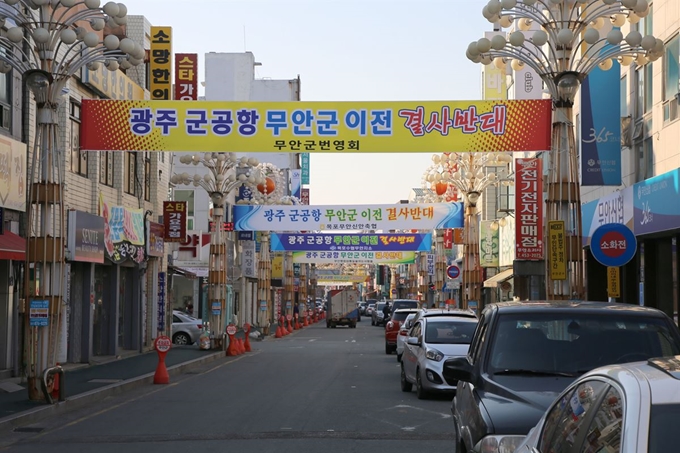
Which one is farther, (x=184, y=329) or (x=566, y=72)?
(x=184, y=329)

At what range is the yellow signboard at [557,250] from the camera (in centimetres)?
1794

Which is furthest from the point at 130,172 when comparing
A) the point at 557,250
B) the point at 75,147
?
the point at 557,250

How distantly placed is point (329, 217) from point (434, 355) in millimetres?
27679

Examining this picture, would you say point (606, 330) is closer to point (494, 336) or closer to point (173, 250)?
point (494, 336)

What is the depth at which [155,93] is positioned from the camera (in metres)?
33.5

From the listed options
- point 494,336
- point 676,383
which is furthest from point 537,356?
point 676,383

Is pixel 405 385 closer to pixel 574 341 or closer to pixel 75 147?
pixel 574 341

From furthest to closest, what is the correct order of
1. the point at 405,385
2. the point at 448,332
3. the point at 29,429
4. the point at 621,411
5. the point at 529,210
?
the point at 529,210, the point at 405,385, the point at 448,332, the point at 29,429, the point at 621,411

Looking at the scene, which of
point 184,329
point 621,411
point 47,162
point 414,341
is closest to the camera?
point 621,411

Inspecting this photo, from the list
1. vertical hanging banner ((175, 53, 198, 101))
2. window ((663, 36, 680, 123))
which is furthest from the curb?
window ((663, 36, 680, 123))

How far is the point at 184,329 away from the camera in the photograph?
42.8 meters

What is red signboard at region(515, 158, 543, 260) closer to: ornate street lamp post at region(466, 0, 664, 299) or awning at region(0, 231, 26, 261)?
ornate street lamp post at region(466, 0, 664, 299)

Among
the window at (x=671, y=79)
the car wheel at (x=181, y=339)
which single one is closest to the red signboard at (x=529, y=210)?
the window at (x=671, y=79)

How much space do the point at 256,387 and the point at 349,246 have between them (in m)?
35.3
